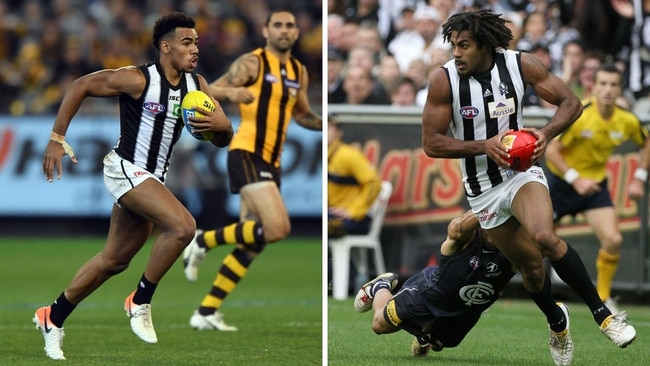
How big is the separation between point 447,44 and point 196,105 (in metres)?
6.45

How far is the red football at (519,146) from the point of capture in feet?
19.3

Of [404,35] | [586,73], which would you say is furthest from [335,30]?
[586,73]

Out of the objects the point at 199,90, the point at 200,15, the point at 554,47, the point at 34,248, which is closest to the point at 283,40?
the point at 199,90

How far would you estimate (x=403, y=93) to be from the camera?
12.0 meters

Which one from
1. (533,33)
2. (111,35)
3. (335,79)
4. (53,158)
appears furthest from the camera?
(111,35)

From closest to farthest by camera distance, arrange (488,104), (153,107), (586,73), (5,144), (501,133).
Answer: (501,133), (488,104), (153,107), (586,73), (5,144)

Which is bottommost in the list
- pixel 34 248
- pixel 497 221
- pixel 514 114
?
pixel 34 248

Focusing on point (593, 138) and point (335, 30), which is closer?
point (593, 138)

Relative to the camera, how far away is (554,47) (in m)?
12.2

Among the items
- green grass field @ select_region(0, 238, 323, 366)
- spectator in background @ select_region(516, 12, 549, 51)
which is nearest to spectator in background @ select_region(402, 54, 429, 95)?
spectator in background @ select_region(516, 12, 549, 51)

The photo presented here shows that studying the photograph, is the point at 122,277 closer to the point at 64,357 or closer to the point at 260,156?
the point at 260,156

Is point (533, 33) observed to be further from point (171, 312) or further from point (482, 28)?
point (482, 28)

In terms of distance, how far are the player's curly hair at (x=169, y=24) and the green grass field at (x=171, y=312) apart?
1.85 meters

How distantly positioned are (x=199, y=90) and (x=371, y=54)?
6027mm
